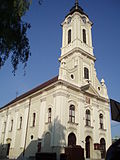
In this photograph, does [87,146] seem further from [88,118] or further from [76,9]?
[76,9]

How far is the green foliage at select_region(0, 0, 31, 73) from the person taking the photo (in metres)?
9.53

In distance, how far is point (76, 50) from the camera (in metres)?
29.2

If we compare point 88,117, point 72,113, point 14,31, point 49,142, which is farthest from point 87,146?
point 14,31

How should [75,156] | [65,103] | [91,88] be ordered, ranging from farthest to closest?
[91,88] < [65,103] < [75,156]

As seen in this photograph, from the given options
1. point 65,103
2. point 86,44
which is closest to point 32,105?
point 65,103

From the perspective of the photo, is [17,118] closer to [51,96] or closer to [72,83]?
[51,96]

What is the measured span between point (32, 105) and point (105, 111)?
12219 mm

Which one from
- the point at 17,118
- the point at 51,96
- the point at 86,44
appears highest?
the point at 86,44

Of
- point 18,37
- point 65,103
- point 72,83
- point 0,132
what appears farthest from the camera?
point 0,132

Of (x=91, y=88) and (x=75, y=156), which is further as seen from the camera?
(x=91, y=88)

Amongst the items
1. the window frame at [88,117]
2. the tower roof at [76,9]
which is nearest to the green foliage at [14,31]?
the window frame at [88,117]

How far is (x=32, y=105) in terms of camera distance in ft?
92.1

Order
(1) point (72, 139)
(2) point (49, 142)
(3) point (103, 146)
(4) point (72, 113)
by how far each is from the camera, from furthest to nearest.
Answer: (3) point (103, 146), (4) point (72, 113), (1) point (72, 139), (2) point (49, 142)

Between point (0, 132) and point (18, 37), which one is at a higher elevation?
point (18, 37)
